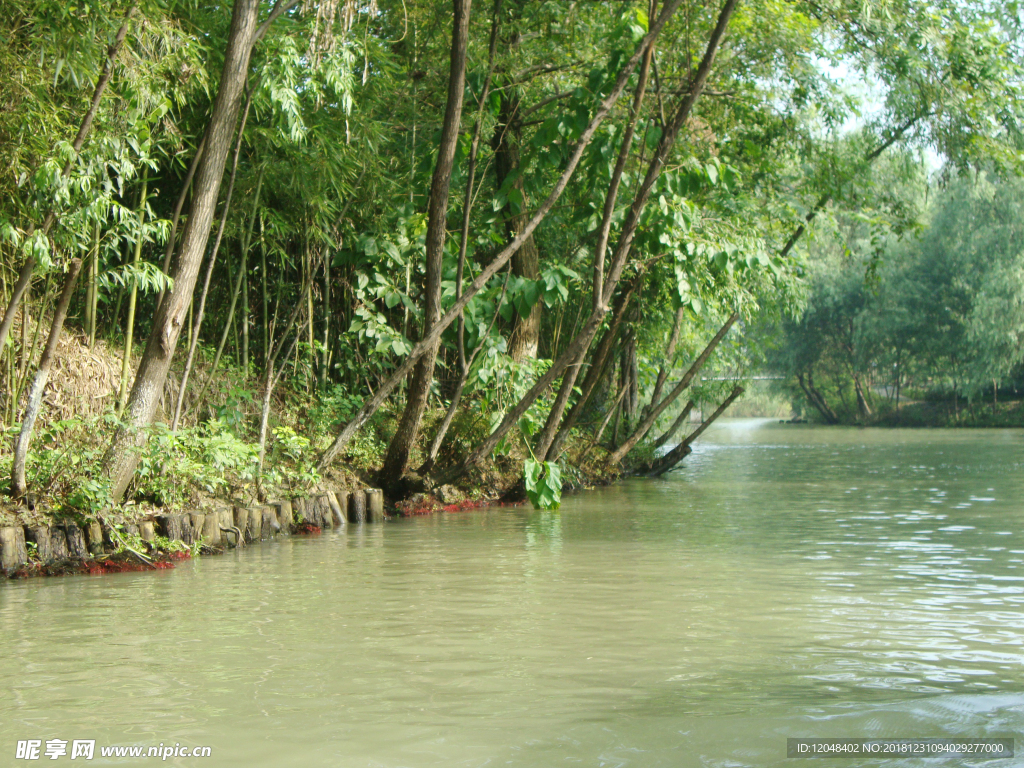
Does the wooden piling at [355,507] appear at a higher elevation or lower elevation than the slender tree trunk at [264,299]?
lower

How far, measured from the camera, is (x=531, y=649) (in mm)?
4027

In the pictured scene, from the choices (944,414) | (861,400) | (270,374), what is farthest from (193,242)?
(861,400)

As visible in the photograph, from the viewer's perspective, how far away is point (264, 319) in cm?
902

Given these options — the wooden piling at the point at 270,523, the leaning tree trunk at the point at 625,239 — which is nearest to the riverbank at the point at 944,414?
the leaning tree trunk at the point at 625,239

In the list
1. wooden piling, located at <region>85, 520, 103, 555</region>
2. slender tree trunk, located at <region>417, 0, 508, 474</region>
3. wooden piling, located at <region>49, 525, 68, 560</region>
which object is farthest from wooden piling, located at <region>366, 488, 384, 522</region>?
wooden piling, located at <region>49, 525, 68, 560</region>

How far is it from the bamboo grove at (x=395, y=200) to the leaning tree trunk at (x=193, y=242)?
2 centimetres

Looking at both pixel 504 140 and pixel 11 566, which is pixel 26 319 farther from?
pixel 504 140

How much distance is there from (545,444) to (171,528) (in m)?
4.19

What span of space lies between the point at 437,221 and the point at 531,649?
528 centimetres

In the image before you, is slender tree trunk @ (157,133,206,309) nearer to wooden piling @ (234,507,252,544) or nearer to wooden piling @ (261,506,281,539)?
wooden piling @ (234,507,252,544)

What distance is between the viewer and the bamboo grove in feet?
19.9

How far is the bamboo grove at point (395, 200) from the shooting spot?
239 inches

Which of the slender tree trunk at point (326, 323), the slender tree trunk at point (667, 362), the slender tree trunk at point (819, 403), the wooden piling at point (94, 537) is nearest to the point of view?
the wooden piling at point (94, 537)

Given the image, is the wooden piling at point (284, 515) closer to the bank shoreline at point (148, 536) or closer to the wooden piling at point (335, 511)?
the bank shoreline at point (148, 536)
